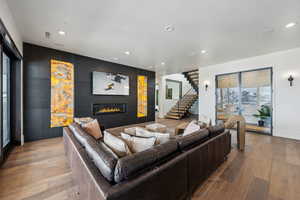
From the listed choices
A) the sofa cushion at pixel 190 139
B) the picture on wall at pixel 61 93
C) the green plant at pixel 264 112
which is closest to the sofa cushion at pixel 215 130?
the sofa cushion at pixel 190 139

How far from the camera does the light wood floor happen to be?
1681 mm

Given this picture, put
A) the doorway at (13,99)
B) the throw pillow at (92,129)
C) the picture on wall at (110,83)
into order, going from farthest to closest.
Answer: the picture on wall at (110,83) → the doorway at (13,99) → the throw pillow at (92,129)

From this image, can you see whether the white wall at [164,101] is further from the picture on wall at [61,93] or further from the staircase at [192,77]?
the picture on wall at [61,93]

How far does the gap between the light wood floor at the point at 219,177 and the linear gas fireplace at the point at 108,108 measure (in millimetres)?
2031

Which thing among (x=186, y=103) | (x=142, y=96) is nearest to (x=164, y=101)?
(x=186, y=103)

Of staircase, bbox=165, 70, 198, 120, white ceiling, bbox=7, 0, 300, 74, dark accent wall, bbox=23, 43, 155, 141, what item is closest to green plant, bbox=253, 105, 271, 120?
white ceiling, bbox=7, 0, 300, 74

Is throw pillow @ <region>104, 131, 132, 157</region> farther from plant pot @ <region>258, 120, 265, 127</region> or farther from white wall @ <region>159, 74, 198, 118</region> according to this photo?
white wall @ <region>159, 74, 198, 118</region>

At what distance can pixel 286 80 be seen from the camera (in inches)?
161

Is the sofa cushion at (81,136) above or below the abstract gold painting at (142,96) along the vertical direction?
below

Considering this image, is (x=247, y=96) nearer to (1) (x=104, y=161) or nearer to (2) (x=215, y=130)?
(2) (x=215, y=130)

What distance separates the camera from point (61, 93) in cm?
414

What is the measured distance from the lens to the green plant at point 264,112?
4568 millimetres

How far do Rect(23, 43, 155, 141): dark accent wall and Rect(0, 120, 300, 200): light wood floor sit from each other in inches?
35.5

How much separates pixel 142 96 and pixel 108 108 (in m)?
1.91
